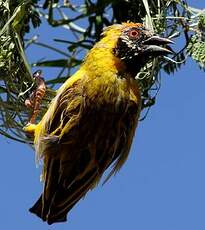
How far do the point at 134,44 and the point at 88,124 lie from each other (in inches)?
11.0

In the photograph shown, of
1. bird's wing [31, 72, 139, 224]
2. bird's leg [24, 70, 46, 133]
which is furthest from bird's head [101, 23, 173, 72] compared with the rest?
bird's leg [24, 70, 46, 133]

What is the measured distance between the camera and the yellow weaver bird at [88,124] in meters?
4.49

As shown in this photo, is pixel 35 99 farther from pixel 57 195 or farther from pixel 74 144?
pixel 57 195

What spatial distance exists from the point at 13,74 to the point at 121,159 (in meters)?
0.40

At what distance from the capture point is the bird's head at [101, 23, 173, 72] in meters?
4.53

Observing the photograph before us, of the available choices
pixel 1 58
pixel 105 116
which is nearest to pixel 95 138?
pixel 105 116

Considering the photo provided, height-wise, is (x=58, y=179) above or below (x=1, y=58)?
below

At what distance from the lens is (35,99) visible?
450 centimetres

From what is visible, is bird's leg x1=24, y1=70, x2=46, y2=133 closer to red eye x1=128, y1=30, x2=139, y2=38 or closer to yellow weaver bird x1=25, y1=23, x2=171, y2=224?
yellow weaver bird x1=25, y1=23, x2=171, y2=224

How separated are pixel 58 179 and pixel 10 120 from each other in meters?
0.22

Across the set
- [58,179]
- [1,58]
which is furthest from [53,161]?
[1,58]

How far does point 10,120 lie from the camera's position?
4.56 meters

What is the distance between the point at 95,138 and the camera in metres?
4.50

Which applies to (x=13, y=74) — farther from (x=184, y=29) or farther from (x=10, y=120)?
(x=184, y=29)
